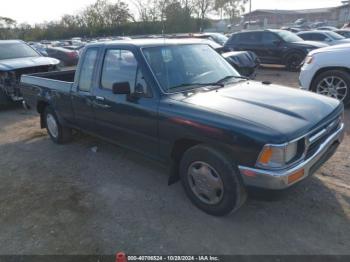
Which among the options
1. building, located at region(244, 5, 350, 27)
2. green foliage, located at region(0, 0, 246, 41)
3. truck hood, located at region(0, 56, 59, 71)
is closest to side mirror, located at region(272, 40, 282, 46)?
truck hood, located at region(0, 56, 59, 71)

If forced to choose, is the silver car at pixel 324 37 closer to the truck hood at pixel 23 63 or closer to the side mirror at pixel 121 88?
the truck hood at pixel 23 63

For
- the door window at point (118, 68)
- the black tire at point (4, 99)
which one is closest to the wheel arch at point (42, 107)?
the door window at point (118, 68)

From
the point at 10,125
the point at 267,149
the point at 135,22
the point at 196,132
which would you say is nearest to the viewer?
the point at 267,149

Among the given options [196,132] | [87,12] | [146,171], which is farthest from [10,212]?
[87,12]

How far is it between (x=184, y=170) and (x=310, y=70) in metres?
4.72

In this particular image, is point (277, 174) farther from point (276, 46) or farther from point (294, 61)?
point (276, 46)

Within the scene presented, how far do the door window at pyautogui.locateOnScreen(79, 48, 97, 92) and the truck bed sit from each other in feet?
1.14

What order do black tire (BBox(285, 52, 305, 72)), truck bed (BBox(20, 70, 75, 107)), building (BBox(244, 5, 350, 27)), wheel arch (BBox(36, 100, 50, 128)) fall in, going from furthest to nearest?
building (BBox(244, 5, 350, 27)) → black tire (BBox(285, 52, 305, 72)) → wheel arch (BBox(36, 100, 50, 128)) → truck bed (BBox(20, 70, 75, 107))

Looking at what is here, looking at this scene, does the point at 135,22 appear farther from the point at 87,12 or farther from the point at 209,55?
the point at 209,55

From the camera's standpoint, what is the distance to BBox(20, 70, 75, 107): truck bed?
5.18 metres

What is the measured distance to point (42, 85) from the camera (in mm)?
5691

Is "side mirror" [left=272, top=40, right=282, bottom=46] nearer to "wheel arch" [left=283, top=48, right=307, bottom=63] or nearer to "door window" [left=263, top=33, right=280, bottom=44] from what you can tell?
"door window" [left=263, top=33, right=280, bottom=44]

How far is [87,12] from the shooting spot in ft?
187

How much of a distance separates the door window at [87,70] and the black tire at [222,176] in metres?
2.00
